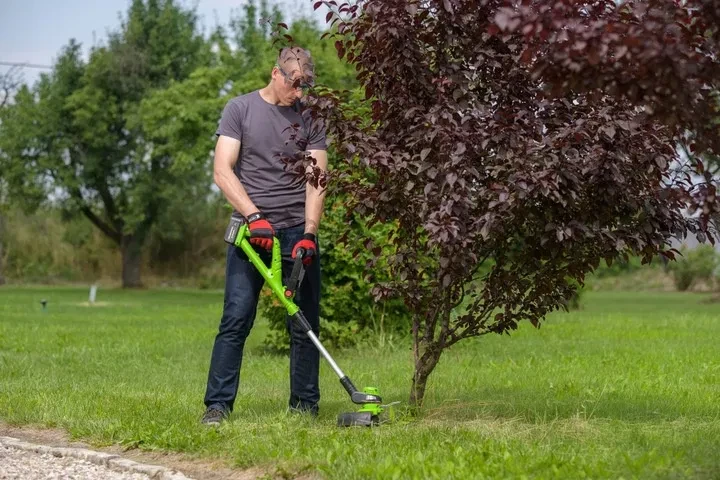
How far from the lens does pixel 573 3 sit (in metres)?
4.62

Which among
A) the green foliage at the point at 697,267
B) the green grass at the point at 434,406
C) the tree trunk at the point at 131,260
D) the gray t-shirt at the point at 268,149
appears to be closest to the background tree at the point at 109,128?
the tree trunk at the point at 131,260

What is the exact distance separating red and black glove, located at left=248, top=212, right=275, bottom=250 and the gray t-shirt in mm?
284

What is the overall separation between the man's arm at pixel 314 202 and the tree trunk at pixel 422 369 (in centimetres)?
98

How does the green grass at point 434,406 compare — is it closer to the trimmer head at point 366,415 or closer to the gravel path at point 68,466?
the trimmer head at point 366,415

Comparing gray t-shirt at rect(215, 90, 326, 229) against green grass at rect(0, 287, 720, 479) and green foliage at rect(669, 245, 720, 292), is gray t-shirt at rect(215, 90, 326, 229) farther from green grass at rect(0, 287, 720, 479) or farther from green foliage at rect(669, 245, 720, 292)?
green foliage at rect(669, 245, 720, 292)

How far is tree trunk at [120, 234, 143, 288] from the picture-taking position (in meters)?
44.9

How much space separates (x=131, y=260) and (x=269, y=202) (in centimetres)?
3983

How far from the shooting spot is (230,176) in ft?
21.5

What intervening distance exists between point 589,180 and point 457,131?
75cm

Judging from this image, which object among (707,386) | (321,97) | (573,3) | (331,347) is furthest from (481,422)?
(331,347)

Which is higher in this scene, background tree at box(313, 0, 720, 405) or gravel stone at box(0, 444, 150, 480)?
background tree at box(313, 0, 720, 405)

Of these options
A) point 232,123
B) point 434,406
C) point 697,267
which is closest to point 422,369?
point 434,406

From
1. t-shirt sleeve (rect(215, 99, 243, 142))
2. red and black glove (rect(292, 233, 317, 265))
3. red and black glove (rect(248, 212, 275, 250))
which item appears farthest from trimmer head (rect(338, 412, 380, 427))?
t-shirt sleeve (rect(215, 99, 243, 142))

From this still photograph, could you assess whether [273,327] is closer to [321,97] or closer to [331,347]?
[331,347]
